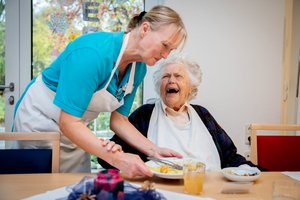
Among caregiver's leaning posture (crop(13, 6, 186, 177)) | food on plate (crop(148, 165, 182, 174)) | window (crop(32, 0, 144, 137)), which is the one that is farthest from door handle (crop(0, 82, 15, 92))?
food on plate (crop(148, 165, 182, 174))

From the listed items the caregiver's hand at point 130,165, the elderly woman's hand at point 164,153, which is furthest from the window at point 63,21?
the caregiver's hand at point 130,165

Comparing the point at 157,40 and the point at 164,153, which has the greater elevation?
the point at 157,40

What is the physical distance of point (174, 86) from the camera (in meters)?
1.75

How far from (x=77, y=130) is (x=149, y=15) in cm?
52

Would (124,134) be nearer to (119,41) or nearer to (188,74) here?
(119,41)

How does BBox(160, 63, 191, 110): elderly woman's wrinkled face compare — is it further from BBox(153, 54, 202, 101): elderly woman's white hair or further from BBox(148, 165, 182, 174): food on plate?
BBox(148, 165, 182, 174): food on plate

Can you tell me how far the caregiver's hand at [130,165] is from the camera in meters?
0.99

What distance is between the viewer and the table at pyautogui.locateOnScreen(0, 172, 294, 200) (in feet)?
2.99

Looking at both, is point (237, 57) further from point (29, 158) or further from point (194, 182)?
point (29, 158)

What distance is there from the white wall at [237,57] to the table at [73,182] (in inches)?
43.7

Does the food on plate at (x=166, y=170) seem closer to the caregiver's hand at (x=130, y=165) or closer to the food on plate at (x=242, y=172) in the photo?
the caregiver's hand at (x=130, y=165)

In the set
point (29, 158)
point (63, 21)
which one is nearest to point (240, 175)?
point (29, 158)

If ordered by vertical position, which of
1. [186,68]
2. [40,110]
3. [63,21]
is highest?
[63,21]

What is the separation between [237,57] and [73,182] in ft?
5.41
